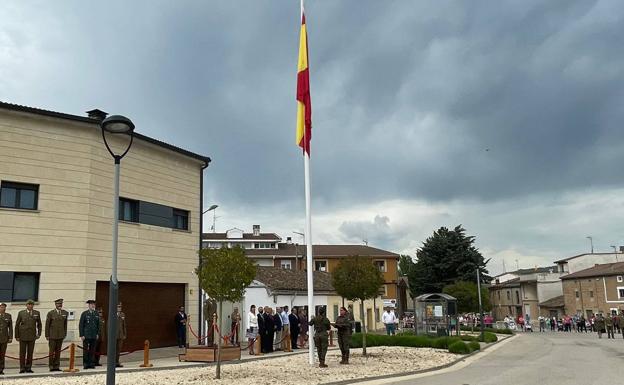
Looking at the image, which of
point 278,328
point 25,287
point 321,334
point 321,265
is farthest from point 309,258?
point 321,265

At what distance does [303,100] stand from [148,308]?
10227 mm

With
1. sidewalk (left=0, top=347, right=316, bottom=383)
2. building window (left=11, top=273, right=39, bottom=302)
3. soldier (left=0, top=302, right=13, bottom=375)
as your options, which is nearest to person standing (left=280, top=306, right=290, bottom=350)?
sidewalk (left=0, top=347, right=316, bottom=383)

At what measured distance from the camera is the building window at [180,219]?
2307cm

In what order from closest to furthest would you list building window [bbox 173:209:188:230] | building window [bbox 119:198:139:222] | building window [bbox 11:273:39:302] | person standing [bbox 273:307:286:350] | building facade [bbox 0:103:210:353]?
building window [bbox 11:273:39:302] < building facade [bbox 0:103:210:353] < building window [bbox 119:198:139:222] < person standing [bbox 273:307:286:350] < building window [bbox 173:209:188:230]

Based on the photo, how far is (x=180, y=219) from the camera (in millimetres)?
23406

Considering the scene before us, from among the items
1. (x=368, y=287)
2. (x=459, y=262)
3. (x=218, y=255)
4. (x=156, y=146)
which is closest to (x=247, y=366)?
(x=218, y=255)

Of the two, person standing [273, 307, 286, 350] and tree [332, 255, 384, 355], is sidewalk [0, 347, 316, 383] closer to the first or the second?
person standing [273, 307, 286, 350]

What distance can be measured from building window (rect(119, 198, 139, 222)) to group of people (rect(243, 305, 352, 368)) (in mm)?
5638

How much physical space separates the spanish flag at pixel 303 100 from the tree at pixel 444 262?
4953 centimetres

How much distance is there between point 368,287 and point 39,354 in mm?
10978

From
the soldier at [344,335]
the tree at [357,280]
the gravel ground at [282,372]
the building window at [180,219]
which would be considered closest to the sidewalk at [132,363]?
the gravel ground at [282,372]

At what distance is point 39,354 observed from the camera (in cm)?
1733

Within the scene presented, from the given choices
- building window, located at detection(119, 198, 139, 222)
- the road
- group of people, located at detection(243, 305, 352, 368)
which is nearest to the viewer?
the road

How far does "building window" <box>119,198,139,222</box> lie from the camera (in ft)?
67.3
